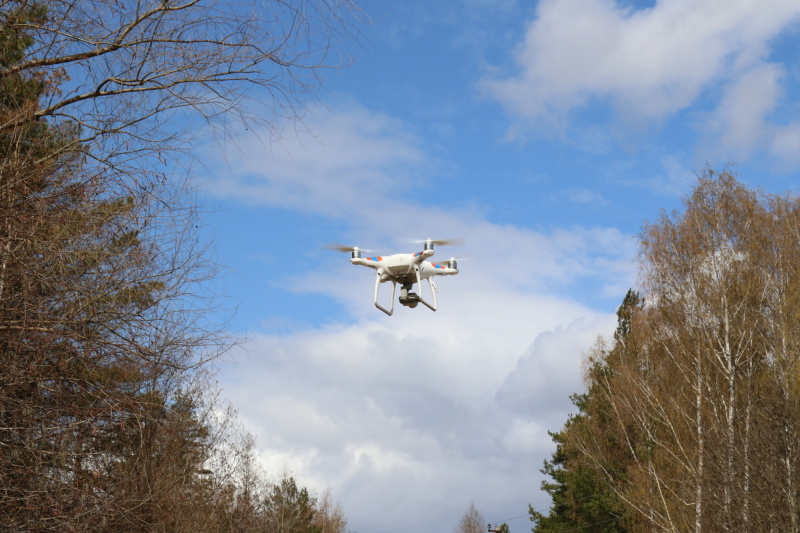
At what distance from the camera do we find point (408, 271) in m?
18.5

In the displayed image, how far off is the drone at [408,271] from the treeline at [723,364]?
7679 mm

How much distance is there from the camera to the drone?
1834cm

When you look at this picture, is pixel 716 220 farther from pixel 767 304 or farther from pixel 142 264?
pixel 142 264

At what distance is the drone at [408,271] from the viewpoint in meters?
18.3

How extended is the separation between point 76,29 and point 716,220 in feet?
72.5

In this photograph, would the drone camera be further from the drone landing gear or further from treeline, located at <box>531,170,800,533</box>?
treeline, located at <box>531,170,800,533</box>

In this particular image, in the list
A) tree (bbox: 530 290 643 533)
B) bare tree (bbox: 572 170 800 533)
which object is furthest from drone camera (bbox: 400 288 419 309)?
tree (bbox: 530 290 643 533)

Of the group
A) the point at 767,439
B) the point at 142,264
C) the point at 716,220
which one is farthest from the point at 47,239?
the point at 716,220

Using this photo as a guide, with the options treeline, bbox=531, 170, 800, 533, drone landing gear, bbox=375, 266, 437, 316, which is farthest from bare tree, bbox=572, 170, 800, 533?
drone landing gear, bbox=375, 266, 437, 316

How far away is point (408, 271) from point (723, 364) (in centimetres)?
904

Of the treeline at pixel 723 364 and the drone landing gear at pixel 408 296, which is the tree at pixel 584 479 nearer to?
the treeline at pixel 723 364

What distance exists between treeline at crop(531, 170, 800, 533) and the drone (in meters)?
7.68

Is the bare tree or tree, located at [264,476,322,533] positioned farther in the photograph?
tree, located at [264,476,322,533]

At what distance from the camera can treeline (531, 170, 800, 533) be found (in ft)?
60.7
